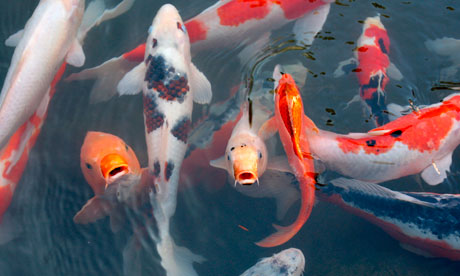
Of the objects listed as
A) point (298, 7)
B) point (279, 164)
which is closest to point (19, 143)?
point (279, 164)

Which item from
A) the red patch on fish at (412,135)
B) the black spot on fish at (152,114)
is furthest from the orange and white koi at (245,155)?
the red patch on fish at (412,135)

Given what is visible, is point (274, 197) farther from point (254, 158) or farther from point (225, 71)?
point (225, 71)

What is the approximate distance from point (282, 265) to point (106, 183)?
5.32 ft

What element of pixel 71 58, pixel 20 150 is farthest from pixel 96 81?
pixel 20 150

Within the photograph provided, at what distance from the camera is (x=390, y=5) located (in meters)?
4.78

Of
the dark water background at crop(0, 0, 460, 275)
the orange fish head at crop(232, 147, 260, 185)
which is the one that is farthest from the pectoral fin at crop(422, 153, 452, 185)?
the orange fish head at crop(232, 147, 260, 185)

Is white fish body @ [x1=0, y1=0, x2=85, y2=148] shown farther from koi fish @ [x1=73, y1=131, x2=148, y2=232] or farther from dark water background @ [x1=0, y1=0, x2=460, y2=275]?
koi fish @ [x1=73, y1=131, x2=148, y2=232]

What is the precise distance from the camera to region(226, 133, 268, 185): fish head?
117 inches

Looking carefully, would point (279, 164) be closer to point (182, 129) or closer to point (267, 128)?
point (267, 128)

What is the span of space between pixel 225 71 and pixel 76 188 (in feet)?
6.69

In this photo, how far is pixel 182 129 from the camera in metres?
3.64

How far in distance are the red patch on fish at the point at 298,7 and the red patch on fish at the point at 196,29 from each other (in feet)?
3.22

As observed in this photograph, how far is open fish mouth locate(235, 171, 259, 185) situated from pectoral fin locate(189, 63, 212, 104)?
122 cm

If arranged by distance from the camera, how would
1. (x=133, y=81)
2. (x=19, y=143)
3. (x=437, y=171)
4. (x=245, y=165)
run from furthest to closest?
1. (x=133, y=81)
2. (x=19, y=143)
3. (x=437, y=171)
4. (x=245, y=165)
